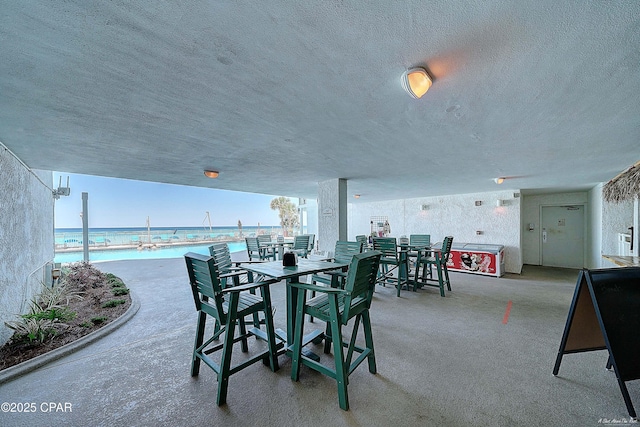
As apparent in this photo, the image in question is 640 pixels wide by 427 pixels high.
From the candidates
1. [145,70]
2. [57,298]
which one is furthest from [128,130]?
[57,298]

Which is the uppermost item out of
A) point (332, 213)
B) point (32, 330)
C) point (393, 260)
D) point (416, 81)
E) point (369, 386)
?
point (416, 81)

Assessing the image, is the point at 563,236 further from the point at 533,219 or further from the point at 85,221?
the point at 85,221

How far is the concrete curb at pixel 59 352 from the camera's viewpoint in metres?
2.19

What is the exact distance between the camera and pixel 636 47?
128 cm

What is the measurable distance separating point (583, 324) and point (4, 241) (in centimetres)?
580

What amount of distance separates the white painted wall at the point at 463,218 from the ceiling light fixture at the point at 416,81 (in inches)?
268

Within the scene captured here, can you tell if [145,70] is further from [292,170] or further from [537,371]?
[537,371]

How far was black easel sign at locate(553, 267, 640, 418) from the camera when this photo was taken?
6.06 feet

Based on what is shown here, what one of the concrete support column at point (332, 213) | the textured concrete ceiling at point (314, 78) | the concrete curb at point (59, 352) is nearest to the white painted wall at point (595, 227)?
the textured concrete ceiling at point (314, 78)

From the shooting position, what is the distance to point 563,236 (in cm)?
736

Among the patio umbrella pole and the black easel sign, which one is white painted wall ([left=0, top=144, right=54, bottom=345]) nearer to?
the patio umbrella pole

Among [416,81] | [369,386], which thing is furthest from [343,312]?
[416,81]

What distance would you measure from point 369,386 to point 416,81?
7.70ft

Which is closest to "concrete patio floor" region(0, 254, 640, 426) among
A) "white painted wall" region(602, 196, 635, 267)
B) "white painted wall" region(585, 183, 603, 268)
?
"white painted wall" region(602, 196, 635, 267)
